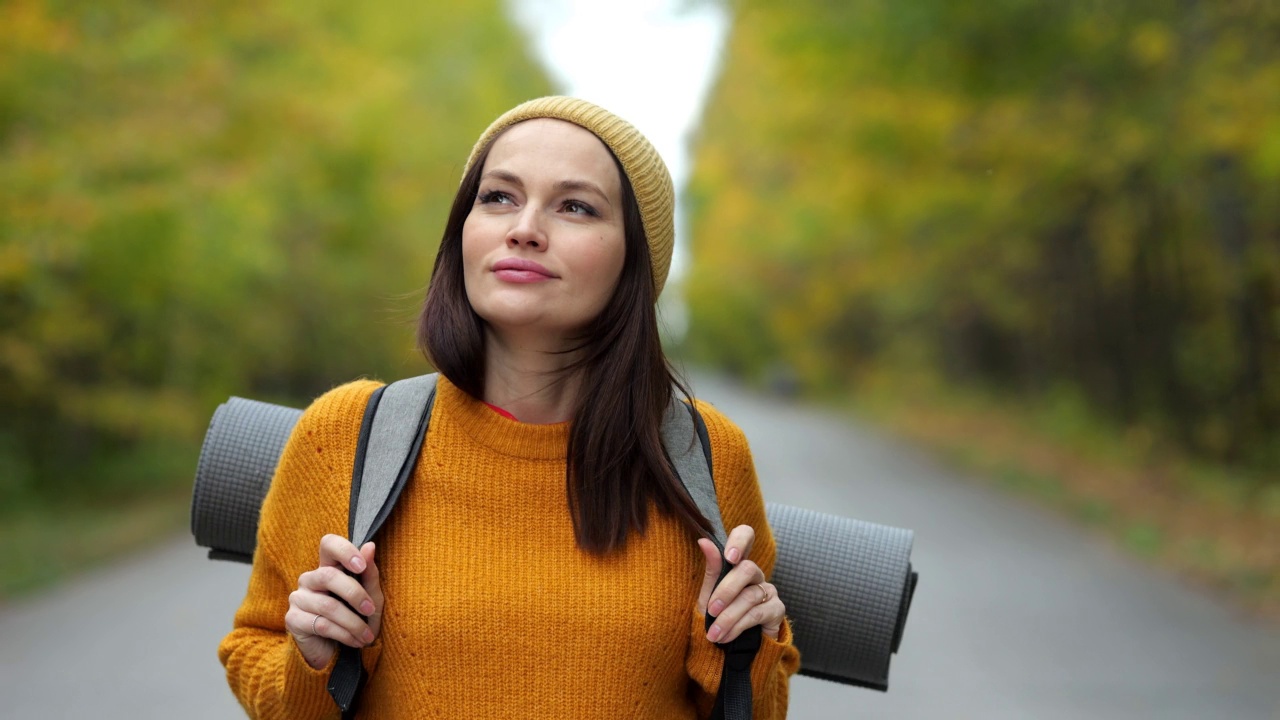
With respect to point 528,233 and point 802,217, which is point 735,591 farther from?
point 802,217

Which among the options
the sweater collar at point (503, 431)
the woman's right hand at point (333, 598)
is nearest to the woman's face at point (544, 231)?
the sweater collar at point (503, 431)

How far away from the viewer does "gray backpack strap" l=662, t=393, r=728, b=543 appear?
204 centimetres

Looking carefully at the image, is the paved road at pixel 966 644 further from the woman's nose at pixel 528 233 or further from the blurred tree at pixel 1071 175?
the woman's nose at pixel 528 233

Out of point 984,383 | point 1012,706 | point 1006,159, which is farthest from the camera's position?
point 984,383

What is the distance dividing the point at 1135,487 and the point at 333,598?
14454 millimetres

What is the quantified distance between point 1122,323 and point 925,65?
11.0 metres

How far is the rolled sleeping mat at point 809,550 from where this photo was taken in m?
2.33

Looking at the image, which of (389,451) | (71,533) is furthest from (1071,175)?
(389,451)

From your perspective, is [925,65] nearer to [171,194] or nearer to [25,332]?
[171,194]

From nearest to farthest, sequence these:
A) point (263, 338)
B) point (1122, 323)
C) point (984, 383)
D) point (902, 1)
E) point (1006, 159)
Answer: point (902, 1)
point (1006, 159)
point (263, 338)
point (1122, 323)
point (984, 383)

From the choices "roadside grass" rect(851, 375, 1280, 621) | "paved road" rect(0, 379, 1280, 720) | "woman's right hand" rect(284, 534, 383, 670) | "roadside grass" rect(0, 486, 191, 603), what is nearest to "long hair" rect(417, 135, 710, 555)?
"woman's right hand" rect(284, 534, 383, 670)

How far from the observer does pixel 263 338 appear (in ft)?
55.0

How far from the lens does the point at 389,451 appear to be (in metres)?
2.01

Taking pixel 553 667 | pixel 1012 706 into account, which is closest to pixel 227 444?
pixel 553 667
